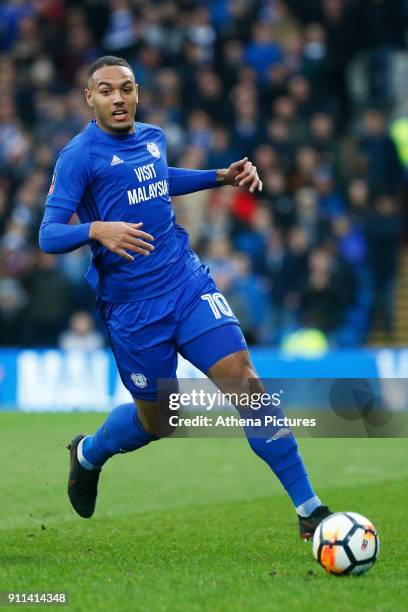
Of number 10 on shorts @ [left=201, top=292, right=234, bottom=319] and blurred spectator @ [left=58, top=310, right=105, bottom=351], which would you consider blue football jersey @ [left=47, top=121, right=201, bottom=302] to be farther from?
blurred spectator @ [left=58, top=310, right=105, bottom=351]

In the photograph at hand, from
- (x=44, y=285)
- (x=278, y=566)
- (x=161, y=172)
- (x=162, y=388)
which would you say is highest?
(x=161, y=172)

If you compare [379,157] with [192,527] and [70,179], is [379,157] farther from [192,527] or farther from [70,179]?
[70,179]

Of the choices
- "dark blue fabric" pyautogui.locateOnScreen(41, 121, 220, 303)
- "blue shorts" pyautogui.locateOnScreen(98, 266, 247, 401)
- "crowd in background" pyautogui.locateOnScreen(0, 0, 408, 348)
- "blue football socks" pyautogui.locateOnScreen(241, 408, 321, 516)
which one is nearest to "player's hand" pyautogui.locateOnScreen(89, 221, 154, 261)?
"dark blue fabric" pyautogui.locateOnScreen(41, 121, 220, 303)

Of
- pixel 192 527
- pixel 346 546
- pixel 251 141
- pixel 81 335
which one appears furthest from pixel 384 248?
pixel 346 546

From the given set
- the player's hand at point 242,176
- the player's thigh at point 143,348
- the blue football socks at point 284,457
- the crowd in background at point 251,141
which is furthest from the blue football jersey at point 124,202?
the crowd in background at point 251,141

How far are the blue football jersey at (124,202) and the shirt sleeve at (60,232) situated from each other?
13 cm

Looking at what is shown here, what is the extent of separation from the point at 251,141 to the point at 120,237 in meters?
10.5

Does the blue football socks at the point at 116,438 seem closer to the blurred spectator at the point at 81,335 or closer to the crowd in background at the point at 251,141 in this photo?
the crowd in background at the point at 251,141

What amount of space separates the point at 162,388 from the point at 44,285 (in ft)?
29.8

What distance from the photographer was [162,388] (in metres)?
6.81

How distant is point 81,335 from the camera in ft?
50.4

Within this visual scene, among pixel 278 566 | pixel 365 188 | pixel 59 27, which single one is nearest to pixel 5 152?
pixel 59 27

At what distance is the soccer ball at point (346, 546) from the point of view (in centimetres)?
577

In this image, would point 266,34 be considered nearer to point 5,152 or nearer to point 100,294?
point 5,152
